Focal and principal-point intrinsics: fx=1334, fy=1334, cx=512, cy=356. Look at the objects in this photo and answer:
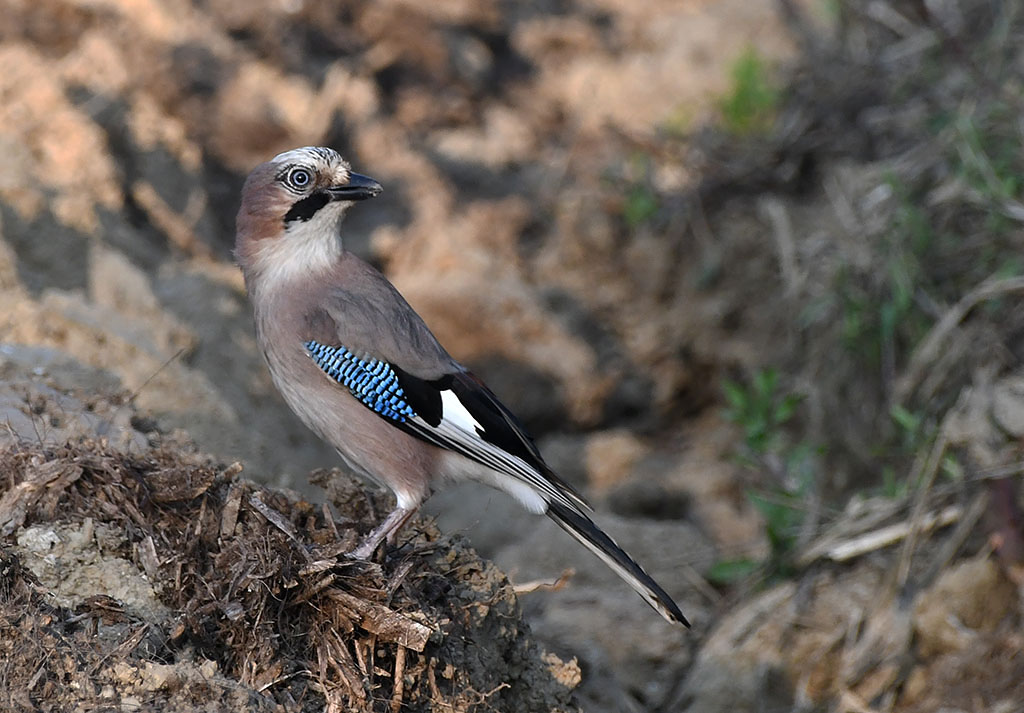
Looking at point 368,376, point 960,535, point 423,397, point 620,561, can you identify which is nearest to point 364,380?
point 368,376

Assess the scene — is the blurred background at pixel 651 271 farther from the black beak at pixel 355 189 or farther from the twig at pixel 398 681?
the twig at pixel 398 681

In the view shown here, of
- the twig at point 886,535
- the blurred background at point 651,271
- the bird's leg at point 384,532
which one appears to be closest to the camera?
the bird's leg at point 384,532

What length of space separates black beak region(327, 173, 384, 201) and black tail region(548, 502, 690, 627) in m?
1.32

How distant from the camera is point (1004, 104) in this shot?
7.45 meters

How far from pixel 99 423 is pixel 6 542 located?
97cm

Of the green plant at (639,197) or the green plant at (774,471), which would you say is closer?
the green plant at (774,471)

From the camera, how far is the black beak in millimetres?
4887

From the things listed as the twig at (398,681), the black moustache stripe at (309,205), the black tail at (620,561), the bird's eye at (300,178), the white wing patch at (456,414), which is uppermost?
the bird's eye at (300,178)

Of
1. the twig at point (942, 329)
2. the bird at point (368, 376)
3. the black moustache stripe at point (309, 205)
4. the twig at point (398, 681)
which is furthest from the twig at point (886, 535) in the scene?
the twig at point (398, 681)

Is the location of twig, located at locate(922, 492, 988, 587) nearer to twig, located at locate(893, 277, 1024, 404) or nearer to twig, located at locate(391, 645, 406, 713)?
twig, located at locate(893, 277, 1024, 404)

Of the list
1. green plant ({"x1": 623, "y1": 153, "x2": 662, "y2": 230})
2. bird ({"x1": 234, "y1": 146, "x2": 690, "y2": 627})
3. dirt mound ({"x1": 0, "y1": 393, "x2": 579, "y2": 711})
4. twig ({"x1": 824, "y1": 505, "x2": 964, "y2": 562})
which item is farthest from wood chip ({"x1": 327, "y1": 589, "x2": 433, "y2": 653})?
green plant ({"x1": 623, "y1": 153, "x2": 662, "y2": 230})

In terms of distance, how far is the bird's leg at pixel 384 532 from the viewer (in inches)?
160

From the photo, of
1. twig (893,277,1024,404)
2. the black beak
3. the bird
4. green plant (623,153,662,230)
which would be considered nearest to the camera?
the bird

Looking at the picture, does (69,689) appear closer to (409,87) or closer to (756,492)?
(756,492)
